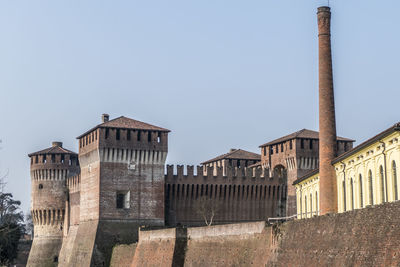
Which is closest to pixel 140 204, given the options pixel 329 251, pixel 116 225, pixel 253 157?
pixel 116 225

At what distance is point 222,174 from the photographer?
5503cm

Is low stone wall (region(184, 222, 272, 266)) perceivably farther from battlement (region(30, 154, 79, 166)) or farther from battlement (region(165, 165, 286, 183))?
battlement (region(30, 154, 79, 166))

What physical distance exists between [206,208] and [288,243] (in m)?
24.6

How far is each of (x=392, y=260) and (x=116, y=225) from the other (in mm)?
31454

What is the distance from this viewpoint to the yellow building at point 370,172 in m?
29.0

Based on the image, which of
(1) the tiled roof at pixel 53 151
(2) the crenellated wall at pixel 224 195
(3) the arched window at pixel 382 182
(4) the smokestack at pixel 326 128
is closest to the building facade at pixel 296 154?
(2) the crenellated wall at pixel 224 195

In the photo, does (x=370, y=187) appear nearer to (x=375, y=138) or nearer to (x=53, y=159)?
(x=375, y=138)

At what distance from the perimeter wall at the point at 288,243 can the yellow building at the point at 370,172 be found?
3069 mm

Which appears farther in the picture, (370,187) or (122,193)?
(122,193)

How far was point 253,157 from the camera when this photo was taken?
209 ft

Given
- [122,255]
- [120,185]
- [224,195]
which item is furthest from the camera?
[224,195]

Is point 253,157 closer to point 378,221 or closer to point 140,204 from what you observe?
point 140,204

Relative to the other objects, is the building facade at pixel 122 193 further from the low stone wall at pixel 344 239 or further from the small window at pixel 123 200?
the low stone wall at pixel 344 239

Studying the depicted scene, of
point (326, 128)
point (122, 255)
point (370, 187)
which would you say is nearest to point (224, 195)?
point (122, 255)
